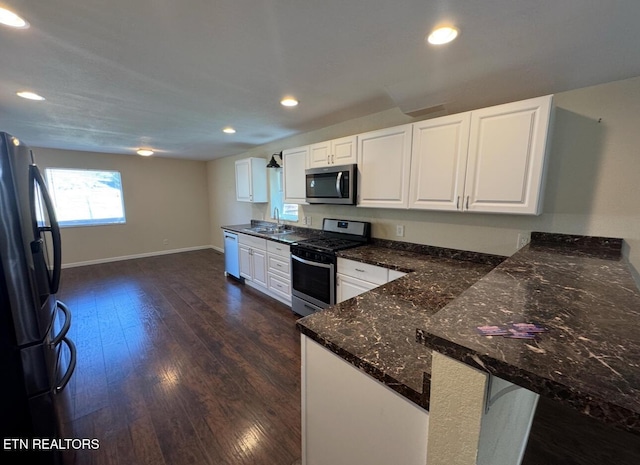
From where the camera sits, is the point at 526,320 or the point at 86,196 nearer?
the point at 526,320

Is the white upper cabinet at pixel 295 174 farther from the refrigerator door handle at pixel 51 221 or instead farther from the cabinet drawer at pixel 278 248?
the refrigerator door handle at pixel 51 221

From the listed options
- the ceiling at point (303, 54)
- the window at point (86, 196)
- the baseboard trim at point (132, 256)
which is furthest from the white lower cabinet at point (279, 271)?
the window at point (86, 196)

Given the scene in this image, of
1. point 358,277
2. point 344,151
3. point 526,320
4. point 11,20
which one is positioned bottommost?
point 358,277

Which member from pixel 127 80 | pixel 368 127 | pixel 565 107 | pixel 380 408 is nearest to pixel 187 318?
pixel 127 80

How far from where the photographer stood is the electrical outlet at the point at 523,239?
2.10 metres

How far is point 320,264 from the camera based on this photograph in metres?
2.80

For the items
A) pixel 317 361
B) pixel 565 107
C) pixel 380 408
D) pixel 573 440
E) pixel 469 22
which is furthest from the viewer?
pixel 565 107

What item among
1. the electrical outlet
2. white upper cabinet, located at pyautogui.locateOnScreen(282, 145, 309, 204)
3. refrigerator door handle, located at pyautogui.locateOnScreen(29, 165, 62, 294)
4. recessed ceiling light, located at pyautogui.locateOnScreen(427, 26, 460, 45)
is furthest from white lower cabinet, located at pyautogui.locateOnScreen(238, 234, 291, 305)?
recessed ceiling light, located at pyautogui.locateOnScreen(427, 26, 460, 45)

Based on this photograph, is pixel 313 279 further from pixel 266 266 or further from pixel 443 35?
pixel 443 35

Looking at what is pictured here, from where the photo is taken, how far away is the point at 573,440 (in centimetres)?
167

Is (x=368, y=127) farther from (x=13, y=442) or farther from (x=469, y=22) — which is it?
(x=13, y=442)

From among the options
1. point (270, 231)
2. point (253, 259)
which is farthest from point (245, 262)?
point (270, 231)

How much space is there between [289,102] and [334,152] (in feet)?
2.47

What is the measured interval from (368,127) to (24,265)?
295cm
